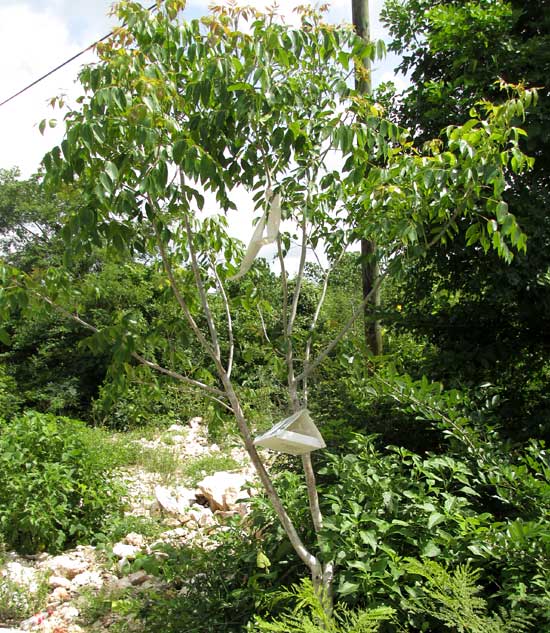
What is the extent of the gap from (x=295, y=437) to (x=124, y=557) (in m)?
2.59

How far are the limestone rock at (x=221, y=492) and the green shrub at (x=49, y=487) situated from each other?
767mm

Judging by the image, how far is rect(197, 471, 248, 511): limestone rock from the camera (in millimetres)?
5234

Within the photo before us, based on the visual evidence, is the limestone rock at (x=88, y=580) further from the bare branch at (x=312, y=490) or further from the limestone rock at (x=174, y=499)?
the bare branch at (x=312, y=490)

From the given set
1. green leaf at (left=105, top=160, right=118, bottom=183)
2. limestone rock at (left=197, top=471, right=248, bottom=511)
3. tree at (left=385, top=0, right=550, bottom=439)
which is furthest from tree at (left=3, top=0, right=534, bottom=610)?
limestone rock at (left=197, top=471, right=248, bottom=511)

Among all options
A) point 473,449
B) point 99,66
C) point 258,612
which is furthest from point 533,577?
point 99,66

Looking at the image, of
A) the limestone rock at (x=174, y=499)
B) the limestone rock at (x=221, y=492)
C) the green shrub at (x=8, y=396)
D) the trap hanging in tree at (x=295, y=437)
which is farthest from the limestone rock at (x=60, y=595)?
the green shrub at (x=8, y=396)

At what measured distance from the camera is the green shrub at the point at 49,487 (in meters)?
4.52

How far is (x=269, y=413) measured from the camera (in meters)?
5.44

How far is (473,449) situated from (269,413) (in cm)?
261

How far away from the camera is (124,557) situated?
14.7 ft

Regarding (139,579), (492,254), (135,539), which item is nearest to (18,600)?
(139,579)

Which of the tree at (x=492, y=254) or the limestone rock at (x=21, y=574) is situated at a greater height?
the tree at (x=492, y=254)

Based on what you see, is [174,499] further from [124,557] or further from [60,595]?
[60,595]

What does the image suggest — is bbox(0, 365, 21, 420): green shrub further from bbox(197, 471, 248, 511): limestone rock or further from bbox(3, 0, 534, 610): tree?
bbox(3, 0, 534, 610): tree
